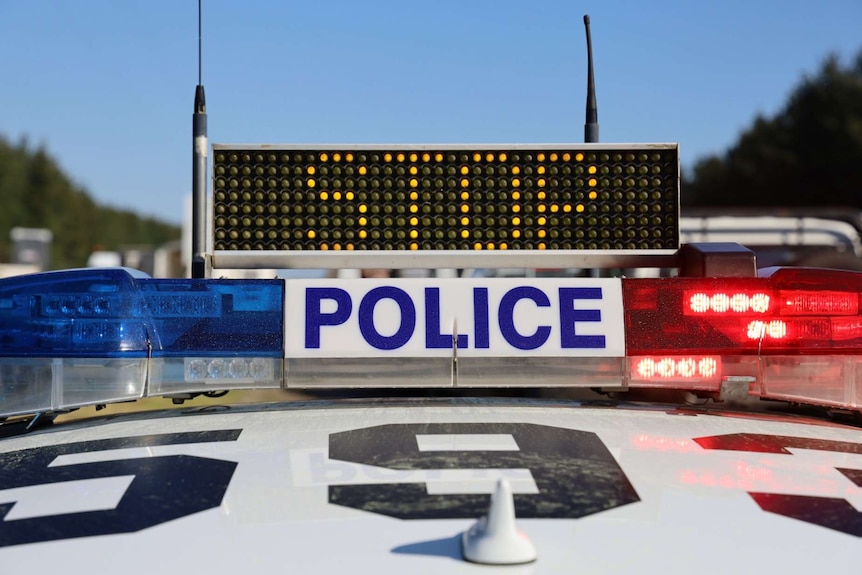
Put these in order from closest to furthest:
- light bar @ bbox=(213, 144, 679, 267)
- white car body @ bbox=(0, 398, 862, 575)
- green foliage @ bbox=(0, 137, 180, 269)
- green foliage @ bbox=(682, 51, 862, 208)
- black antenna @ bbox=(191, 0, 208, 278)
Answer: white car body @ bbox=(0, 398, 862, 575) < light bar @ bbox=(213, 144, 679, 267) < black antenna @ bbox=(191, 0, 208, 278) < green foliage @ bbox=(682, 51, 862, 208) < green foliage @ bbox=(0, 137, 180, 269)

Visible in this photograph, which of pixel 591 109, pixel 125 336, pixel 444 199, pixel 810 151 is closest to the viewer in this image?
pixel 125 336

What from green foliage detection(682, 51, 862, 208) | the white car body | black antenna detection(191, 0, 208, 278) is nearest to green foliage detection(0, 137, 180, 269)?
green foliage detection(682, 51, 862, 208)

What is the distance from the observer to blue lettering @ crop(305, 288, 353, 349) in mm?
2986

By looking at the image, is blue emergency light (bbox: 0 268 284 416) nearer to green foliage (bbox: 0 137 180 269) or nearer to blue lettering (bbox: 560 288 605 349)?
blue lettering (bbox: 560 288 605 349)

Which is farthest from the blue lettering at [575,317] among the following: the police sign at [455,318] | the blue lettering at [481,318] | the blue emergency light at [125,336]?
the blue emergency light at [125,336]

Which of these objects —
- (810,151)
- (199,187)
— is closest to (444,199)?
(199,187)

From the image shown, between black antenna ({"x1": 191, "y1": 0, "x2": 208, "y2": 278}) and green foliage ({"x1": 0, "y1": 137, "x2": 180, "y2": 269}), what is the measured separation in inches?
3523

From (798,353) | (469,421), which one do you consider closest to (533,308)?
(469,421)

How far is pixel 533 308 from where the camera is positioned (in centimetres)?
297

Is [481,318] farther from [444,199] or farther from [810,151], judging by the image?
[810,151]

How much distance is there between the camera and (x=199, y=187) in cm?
368

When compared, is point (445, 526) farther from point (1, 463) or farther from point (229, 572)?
point (1, 463)

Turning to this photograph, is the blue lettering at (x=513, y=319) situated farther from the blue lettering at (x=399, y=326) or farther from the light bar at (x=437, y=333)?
the blue lettering at (x=399, y=326)

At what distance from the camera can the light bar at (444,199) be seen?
11.5 ft
